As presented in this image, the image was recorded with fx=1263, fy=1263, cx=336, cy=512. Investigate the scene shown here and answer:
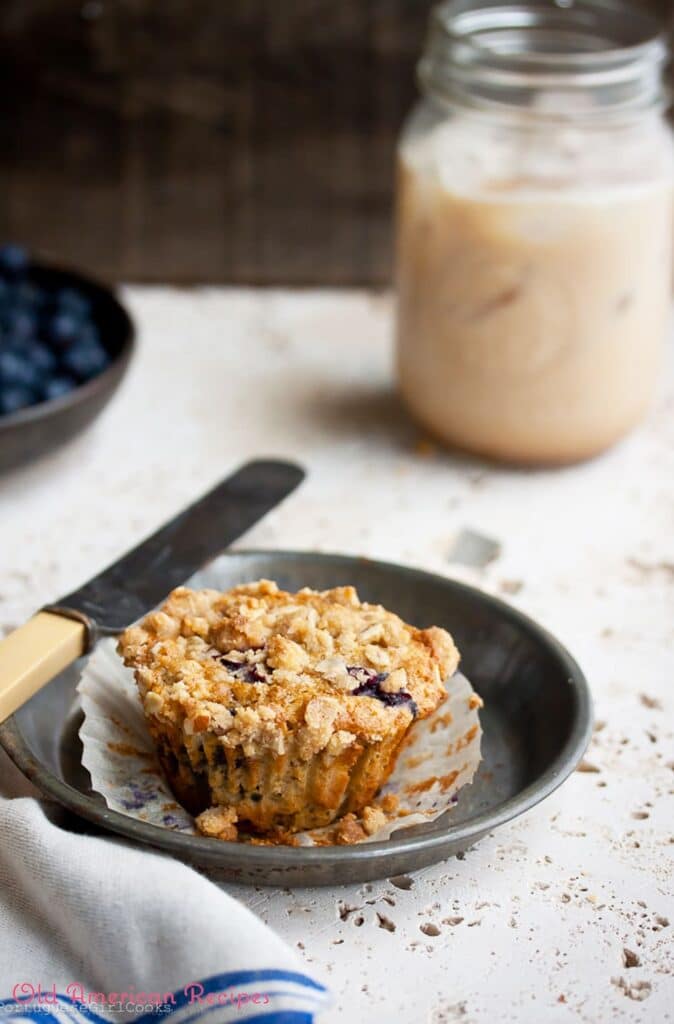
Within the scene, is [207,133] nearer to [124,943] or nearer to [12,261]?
[12,261]

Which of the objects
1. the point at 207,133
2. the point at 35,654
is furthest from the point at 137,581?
the point at 207,133

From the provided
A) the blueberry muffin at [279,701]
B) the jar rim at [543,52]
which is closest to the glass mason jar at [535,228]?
the jar rim at [543,52]

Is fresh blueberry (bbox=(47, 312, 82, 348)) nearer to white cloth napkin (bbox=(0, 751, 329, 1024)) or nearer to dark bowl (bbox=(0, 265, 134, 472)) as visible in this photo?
dark bowl (bbox=(0, 265, 134, 472))

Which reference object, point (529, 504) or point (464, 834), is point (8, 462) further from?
point (464, 834)

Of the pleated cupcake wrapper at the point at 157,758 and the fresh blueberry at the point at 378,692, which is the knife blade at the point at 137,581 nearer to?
the pleated cupcake wrapper at the point at 157,758


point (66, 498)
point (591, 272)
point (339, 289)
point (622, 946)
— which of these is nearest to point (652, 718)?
point (622, 946)

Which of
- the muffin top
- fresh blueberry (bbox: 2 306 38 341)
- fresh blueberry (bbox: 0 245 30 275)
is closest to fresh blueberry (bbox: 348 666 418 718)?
the muffin top
